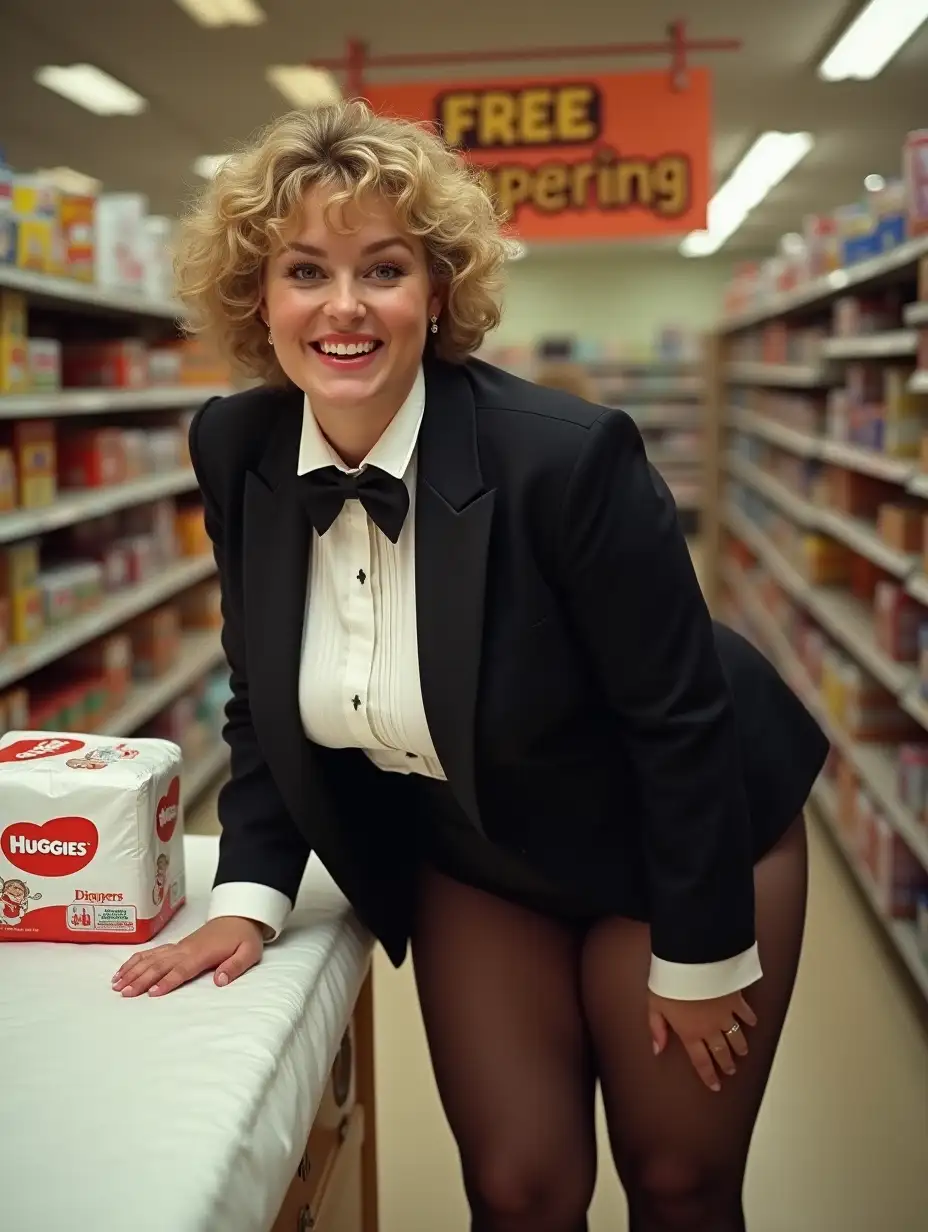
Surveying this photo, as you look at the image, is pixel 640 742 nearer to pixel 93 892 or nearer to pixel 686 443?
pixel 93 892

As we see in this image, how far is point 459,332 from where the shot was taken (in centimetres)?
162

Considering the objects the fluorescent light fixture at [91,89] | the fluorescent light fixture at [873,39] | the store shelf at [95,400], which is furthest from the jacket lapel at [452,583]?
the fluorescent light fixture at [91,89]

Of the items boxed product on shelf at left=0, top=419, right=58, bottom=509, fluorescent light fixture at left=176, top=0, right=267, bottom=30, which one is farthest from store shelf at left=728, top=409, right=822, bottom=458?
fluorescent light fixture at left=176, top=0, right=267, bottom=30

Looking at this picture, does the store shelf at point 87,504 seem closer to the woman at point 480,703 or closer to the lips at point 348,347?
the woman at point 480,703

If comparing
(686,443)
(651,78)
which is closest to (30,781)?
(651,78)

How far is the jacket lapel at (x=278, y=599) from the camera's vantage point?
1.58m

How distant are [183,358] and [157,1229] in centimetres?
541

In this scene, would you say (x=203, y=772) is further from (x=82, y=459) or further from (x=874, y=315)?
(x=874, y=315)

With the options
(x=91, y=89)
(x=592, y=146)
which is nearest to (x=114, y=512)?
(x=592, y=146)

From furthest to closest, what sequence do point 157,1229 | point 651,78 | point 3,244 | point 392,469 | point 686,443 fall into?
point 686,443, point 651,78, point 3,244, point 392,469, point 157,1229

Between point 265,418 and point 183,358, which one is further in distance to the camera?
point 183,358

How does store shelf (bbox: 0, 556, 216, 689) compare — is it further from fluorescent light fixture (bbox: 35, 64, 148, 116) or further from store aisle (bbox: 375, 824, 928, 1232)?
fluorescent light fixture (bbox: 35, 64, 148, 116)

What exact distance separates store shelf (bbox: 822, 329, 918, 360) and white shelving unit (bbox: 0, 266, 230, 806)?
2.52 metres

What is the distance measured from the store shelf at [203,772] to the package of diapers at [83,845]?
131 inches
